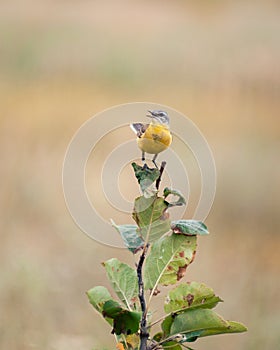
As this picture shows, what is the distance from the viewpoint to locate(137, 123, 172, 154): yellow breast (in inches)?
16.7

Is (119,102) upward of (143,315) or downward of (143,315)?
upward

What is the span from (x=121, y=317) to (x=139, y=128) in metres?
0.11

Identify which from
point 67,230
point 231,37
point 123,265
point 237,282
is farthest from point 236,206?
point 123,265

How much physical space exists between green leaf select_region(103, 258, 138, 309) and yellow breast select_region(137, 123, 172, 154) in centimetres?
9

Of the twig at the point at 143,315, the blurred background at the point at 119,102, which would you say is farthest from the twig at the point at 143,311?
the blurred background at the point at 119,102

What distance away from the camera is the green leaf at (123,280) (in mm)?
468

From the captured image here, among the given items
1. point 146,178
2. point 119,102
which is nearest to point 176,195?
point 146,178

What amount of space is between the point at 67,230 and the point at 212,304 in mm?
1359

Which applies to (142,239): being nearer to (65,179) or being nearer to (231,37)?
(65,179)

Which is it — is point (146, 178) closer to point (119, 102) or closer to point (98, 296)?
point (98, 296)

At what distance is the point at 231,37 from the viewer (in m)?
2.66

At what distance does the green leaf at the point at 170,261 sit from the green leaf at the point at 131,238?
35 millimetres

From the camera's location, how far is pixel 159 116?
46cm

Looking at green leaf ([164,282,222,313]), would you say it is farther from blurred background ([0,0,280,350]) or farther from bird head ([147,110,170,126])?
blurred background ([0,0,280,350])
